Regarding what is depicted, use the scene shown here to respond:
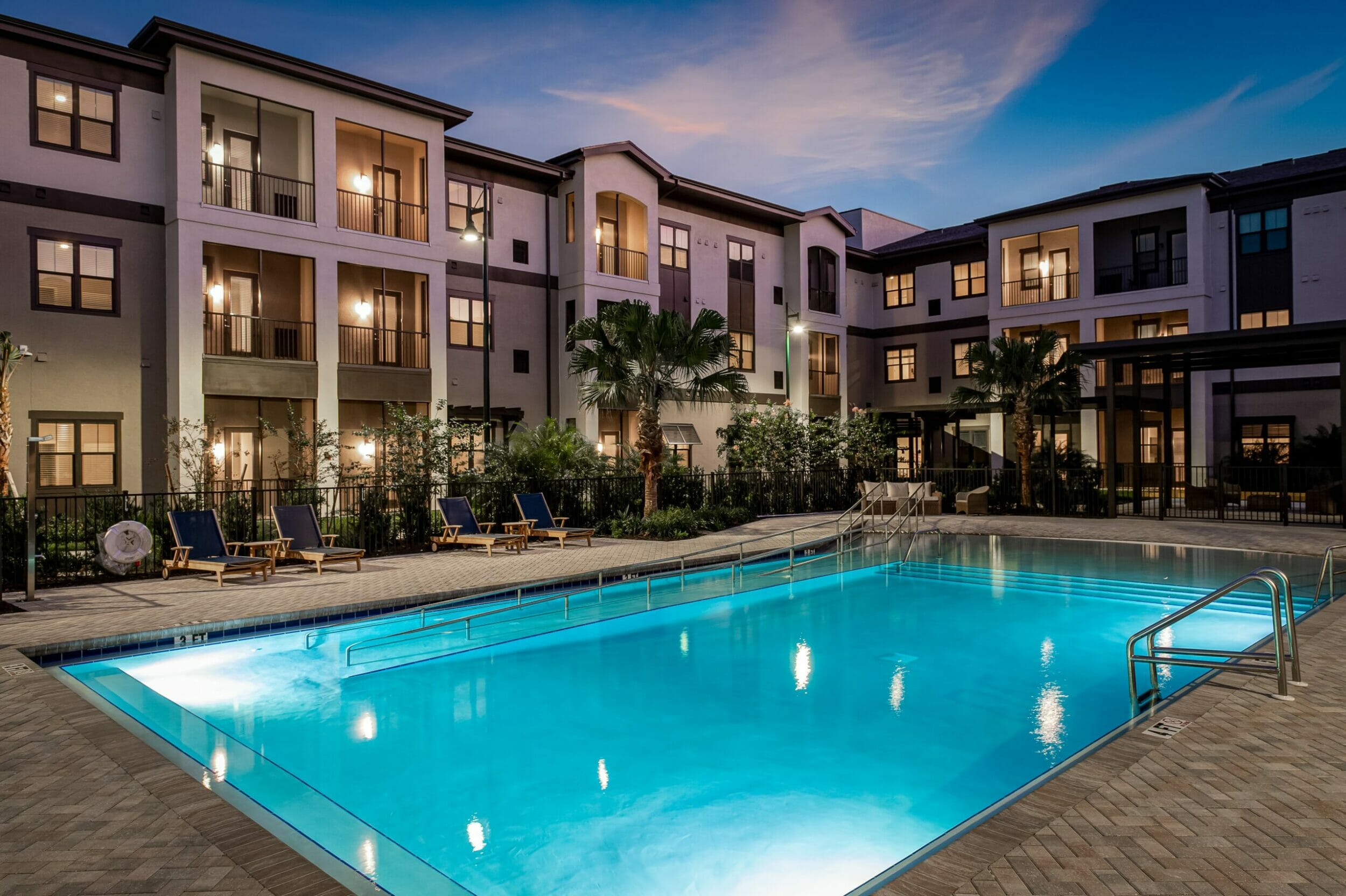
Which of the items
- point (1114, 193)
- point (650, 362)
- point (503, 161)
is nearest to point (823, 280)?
point (1114, 193)

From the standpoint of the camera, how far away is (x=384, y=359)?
893 inches

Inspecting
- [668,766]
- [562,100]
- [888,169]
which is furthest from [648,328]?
[888,169]

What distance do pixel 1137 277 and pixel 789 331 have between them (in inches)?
491

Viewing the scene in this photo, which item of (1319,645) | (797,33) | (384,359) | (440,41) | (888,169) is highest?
(888,169)

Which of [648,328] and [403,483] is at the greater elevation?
[648,328]

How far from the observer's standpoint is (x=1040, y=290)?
3102 centimetres

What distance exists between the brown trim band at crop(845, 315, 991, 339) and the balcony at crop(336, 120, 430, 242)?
57.8 feet

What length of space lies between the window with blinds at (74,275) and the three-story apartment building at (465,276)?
5cm

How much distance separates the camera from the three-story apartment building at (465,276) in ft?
56.9

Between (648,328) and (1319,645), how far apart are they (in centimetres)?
1252

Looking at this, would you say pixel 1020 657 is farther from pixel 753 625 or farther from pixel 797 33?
pixel 797 33

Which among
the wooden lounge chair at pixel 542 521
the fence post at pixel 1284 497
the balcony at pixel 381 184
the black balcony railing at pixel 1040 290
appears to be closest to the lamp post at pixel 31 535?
the wooden lounge chair at pixel 542 521

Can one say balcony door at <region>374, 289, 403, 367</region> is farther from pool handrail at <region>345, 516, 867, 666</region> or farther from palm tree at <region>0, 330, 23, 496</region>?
pool handrail at <region>345, 516, 867, 666</region>

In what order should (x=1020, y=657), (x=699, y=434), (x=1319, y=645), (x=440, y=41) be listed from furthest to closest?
(x=440, y=41)
(x=699, y=434)
(x=1020, y=657)
(x=1319, y=645)
